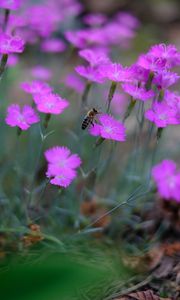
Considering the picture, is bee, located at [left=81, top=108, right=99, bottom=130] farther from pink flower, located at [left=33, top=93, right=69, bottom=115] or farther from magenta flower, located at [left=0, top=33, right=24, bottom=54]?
magenta flower, located at [left=0, top=33, right=24, bottom=54]

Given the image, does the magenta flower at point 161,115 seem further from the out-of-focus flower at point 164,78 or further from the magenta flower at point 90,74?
the magenta flower at point 90,74

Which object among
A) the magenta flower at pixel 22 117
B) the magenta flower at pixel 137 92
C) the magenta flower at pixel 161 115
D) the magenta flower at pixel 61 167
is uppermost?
the magenta flower at pixel 137 92

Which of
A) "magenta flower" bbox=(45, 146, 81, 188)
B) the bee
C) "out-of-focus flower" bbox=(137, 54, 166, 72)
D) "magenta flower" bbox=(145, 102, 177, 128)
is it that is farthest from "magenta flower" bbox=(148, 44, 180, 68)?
"magenta flower" bbox=(45, 146, 81, 188)

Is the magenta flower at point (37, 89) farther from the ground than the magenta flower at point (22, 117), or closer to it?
farther from the ground

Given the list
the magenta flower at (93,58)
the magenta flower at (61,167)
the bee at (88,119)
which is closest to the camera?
the magenta flower at (61,167)

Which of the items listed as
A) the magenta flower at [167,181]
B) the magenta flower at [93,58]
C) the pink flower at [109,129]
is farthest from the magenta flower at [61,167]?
the magenta flower at [93,58]

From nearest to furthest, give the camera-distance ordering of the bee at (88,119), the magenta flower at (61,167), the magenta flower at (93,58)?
the magenta flower at (61,167) < the bee at (88,119) < the magenta flower at (93,58)
